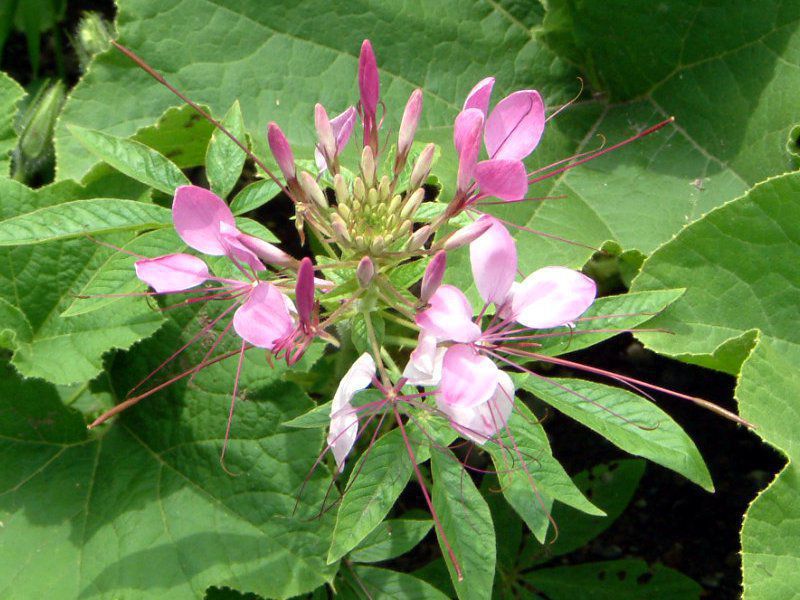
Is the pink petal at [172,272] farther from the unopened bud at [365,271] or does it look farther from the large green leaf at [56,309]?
the large green leaf at [56,309]

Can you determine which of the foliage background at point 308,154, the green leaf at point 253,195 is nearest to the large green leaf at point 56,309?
the foliage background at point 308,154

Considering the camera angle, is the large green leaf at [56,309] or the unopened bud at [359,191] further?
the large green leaf at [56,309]

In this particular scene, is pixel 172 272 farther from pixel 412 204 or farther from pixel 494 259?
pixel 494 259

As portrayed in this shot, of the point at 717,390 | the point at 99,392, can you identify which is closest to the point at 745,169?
the point at 717,390

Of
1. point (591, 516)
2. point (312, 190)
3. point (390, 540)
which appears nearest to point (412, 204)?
point (312, 190)

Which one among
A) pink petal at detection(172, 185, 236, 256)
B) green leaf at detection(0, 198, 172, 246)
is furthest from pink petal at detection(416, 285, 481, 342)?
green leaf at detection(0, 198, 172, 246)
